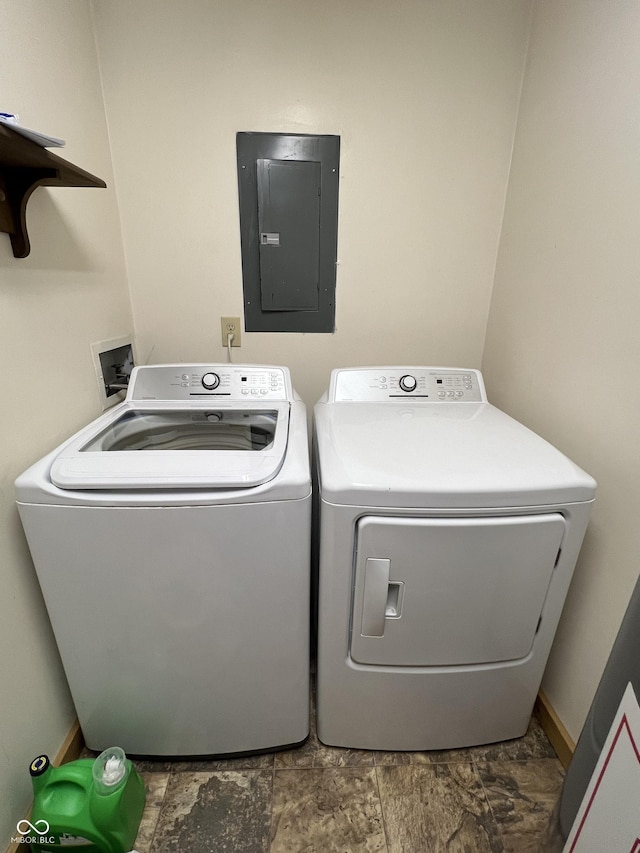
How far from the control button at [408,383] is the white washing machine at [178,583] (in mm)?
442

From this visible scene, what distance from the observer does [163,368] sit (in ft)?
4.62

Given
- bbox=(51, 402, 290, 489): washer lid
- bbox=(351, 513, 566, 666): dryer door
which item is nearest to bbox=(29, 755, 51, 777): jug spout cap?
bbox=(51, 402, 290, 489): washer lid

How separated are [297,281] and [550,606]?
4.48 ft

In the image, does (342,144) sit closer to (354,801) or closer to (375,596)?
(375,596)

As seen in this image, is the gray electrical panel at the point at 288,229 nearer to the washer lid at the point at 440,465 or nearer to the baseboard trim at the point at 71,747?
the washer lid at the point at 440,465

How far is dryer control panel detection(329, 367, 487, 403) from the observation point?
1.42m

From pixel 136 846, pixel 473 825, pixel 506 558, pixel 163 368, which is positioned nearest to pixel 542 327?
pixel 506 558

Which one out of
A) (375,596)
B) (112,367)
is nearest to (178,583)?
(375,596)

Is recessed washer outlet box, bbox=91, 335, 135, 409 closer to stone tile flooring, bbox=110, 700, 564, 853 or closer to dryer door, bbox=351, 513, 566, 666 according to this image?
dryer door, bbox=351, 513, 566, 666

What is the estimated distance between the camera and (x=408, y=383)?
56.9 inches

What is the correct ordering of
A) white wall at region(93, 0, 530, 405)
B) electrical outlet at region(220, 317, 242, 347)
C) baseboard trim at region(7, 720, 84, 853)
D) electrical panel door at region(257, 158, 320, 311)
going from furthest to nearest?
electrical outlet at region(220, 317, 242, 347)
electrical panel door at region(257, 158, 320, 311)
white wall at region(93, 0, 530, 405)
baseboard trim at region(7, 720, 84, 853)
